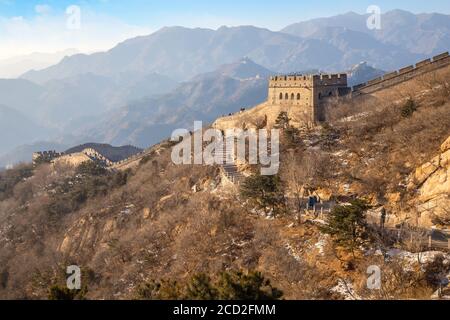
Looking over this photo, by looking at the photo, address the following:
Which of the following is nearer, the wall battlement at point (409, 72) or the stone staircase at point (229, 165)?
the stone staircase at point (229, 165)

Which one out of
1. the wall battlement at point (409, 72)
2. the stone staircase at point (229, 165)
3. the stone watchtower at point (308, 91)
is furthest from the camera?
the stone watchtower at point (308, 91)

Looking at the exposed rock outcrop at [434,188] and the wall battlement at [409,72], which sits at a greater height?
the wall battlement at [409,72]

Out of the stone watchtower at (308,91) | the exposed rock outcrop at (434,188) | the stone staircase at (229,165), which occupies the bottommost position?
the exposed rock outcrop at (434,188)

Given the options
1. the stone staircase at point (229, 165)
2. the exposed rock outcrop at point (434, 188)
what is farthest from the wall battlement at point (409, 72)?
the exposed rock outcrop at point (434, 188)

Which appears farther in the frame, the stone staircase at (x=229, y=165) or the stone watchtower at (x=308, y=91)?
the stone watchtower at (x=308, y=91)

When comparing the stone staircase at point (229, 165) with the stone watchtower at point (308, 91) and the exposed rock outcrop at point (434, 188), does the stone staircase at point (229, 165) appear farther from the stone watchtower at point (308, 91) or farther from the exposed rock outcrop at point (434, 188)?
the exposed rock outcrop at point (434, 188)

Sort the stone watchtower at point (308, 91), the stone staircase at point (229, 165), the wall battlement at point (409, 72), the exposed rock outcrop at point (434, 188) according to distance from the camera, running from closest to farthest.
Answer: the exposed rock outcrop at point (434, 188), the stone staircase at point (229, 165), the wall battlement at point (409, 72), the stone watchtower at point (308, 91)

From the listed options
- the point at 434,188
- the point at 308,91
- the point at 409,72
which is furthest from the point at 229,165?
the point at 434,188

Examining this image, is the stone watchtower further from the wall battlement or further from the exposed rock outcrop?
the exposed rock outcrop

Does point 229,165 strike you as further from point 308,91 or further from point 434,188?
point 434,188

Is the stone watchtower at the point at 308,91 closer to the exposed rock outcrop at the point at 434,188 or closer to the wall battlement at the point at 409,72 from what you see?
the wall battlement at the point at 409,72

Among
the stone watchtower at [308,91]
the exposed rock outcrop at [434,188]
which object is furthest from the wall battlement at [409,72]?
the exposed rock outcrop at [434,188]
